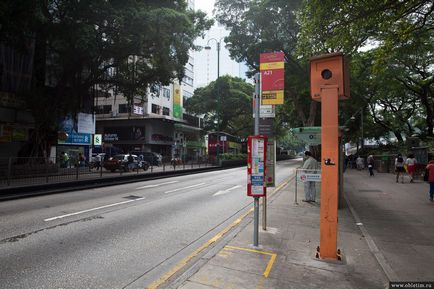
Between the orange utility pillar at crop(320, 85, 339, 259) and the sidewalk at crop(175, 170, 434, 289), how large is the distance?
1.24ft

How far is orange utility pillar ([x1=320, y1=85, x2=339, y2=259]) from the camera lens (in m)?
5.41

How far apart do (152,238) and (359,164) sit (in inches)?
1281

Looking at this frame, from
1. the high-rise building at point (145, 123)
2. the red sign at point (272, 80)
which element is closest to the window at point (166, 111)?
the high-rise building at point (145, 123)

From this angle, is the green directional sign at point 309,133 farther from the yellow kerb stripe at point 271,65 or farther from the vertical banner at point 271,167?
the yellow kerb stripe at point 271,65

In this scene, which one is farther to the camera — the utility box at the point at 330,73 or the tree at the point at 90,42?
the tree at the point at 90,42

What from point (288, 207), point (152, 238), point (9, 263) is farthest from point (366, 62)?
point (9, 263)

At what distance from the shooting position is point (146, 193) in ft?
45.2

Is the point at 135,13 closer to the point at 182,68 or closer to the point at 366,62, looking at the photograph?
the point at 182,68

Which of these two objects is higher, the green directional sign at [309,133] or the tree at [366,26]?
→ the tree at [366,26]

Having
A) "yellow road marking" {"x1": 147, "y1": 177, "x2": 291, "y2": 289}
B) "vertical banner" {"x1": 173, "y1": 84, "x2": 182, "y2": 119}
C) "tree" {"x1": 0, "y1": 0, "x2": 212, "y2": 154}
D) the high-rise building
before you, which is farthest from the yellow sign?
"vertical banner" {"x1": 173, "y1": 84, "x2": 182, "y2": 119}

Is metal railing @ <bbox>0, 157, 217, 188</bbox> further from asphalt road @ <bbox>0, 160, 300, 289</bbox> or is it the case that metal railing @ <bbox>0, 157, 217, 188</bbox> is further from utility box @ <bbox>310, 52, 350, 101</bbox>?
utility box @ <bbox>310, 52, 350, 101</bbox>

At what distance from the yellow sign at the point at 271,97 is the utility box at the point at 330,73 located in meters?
0.98

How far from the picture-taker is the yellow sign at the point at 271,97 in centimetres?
671

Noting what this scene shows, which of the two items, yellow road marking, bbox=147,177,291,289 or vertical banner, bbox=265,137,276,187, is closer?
yellow road marking, bbox=147,177,291,289
